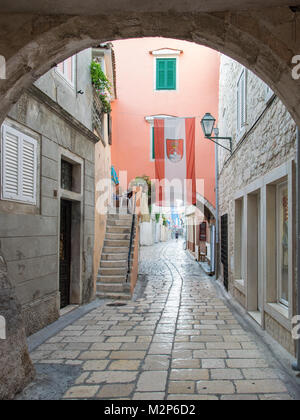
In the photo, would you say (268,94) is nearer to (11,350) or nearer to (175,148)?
(11,350)

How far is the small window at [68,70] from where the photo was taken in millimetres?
6654

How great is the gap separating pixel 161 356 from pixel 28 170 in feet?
10.4

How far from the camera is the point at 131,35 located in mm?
3400

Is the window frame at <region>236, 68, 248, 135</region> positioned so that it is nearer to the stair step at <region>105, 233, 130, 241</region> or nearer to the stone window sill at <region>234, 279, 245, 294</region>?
the stone window sill at <region>234, 279, 245, 294</region>

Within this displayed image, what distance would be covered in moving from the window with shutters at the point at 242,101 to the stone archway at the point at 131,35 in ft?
12.7

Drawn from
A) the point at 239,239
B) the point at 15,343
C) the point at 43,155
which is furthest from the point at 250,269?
the point at 15,343

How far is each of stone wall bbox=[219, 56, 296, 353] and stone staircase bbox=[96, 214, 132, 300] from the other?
260 cm

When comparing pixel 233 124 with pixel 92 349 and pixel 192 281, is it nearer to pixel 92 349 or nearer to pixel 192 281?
pixel 192 281

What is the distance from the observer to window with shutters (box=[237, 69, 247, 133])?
713cm

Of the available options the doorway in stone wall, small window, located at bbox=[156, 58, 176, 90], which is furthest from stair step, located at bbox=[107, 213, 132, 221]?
small window, located at bbox=[156, 58, 176, 90]

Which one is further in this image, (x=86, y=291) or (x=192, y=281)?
(x=192, y=281)

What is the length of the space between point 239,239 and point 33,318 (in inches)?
185

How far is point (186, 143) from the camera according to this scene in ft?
34.6

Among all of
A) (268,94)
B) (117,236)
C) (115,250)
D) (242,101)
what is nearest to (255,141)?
(268,94)
